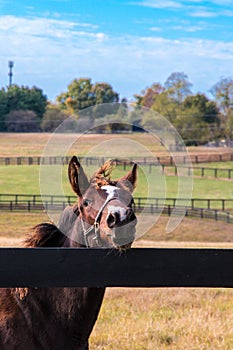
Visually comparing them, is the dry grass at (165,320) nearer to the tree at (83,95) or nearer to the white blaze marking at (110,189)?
the white blaze marking at (110,189)

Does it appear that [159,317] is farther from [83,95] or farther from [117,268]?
[83,95]

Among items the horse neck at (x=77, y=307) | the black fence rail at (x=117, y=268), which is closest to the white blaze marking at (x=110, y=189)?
the black fence rail at (x=117, y=268)

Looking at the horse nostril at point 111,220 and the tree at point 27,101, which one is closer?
the horse nostril at point 111,220

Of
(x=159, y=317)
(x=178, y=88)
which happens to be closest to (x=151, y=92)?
(x=178, y=88)

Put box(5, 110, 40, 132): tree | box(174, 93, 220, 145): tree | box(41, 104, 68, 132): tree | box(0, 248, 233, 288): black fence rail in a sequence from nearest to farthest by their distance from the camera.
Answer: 1. box(0, 248, 233, 288): black fence rail
2. box(5, 110, 40, 132): tree
3. box(41, 104, 68, 132): tree
4. box(174, 93, 220, 145): tree

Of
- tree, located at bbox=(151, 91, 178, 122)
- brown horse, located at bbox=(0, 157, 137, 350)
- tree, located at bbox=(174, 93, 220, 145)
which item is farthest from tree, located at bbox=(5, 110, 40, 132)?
brown horse, located at bbox=(0, 157, 137, 350)

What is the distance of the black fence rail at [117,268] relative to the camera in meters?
3.42

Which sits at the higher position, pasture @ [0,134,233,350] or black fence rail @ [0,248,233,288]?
black fence rail @ [0,248,233,288]

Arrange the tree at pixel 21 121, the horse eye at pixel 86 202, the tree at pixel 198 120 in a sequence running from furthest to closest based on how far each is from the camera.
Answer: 1. the tree at pixel 198 120
2. the tree at pixel 21 121
3. the horse eye at pixel 86 202

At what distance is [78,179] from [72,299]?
769mm

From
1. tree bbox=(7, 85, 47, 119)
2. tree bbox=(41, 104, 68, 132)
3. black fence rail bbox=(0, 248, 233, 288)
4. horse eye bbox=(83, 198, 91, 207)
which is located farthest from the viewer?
tree bbox=(7, 85, 47, 119)

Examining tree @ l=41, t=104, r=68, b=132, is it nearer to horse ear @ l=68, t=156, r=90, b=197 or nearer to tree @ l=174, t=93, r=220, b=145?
tree @ l=174, t=93, r=220, b=145

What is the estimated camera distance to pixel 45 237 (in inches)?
167

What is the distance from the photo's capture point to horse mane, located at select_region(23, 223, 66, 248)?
4230mm
